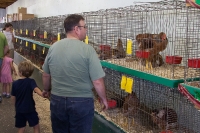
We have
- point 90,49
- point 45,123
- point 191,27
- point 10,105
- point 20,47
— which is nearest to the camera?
point 90,49

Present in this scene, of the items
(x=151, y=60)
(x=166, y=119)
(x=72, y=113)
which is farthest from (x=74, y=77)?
(x=166, y=119)

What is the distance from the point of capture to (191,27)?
2.27 m

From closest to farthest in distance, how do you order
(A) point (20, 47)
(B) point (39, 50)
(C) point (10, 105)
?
(C) point (10, 105), (B) point (39, 50), (A) point (20, 47)

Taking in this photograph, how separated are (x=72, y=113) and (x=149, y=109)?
109 centimetres

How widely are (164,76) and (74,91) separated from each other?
72 cm

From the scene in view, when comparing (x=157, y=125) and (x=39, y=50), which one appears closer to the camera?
(x=157, y=125)

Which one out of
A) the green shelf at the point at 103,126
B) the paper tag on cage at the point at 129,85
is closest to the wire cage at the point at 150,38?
the paper tag on cage at the point at 129,85

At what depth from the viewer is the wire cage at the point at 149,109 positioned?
90.4 inches

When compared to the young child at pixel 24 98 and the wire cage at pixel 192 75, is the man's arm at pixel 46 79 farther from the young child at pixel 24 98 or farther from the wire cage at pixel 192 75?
the wire cage at pixel 192 75

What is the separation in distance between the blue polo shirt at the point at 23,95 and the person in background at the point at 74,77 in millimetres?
859

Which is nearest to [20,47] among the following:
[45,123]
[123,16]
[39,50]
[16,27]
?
[16,27]

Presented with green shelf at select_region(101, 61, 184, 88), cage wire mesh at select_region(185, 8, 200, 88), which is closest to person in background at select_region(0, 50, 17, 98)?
green shelf at select_region(101, 61, 184, 88)

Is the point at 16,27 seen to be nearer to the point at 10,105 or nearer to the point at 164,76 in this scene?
the point at 10,105

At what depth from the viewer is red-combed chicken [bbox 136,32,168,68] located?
2256mm
